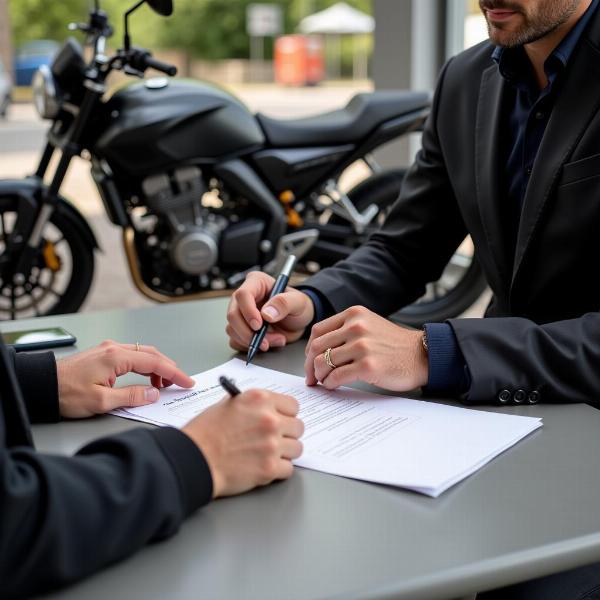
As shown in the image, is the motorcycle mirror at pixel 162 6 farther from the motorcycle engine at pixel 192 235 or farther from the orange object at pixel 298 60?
the orange object at pixel 298 60

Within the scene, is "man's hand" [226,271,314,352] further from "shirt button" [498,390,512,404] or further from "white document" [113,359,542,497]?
"shirt button" [498,390,512,404]

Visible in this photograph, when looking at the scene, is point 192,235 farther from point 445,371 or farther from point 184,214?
point 445,371

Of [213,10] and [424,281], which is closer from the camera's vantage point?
[424,281]

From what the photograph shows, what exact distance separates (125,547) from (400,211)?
1.03m

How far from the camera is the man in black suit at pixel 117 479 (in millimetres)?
703

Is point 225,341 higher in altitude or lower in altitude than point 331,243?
higher

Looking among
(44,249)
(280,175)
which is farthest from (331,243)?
(44,249)

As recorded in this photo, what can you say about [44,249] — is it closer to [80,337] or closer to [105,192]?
[105,192]

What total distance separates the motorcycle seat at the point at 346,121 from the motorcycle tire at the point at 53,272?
74 cm

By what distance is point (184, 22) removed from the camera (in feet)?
106

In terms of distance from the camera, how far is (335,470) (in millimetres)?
885

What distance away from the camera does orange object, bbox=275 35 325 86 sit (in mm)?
30250

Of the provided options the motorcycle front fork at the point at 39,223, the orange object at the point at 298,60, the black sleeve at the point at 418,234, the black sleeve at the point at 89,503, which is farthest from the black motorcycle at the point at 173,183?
the orange object at the point at 298,60

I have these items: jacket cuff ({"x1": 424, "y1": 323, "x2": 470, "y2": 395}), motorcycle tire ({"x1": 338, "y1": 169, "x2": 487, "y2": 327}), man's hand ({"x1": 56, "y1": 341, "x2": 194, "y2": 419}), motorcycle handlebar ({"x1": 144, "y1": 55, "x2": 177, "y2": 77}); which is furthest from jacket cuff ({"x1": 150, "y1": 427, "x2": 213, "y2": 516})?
motorcycle tire ({"x1": 338, "y1": 169, "x2": 487, "y2": 327})
